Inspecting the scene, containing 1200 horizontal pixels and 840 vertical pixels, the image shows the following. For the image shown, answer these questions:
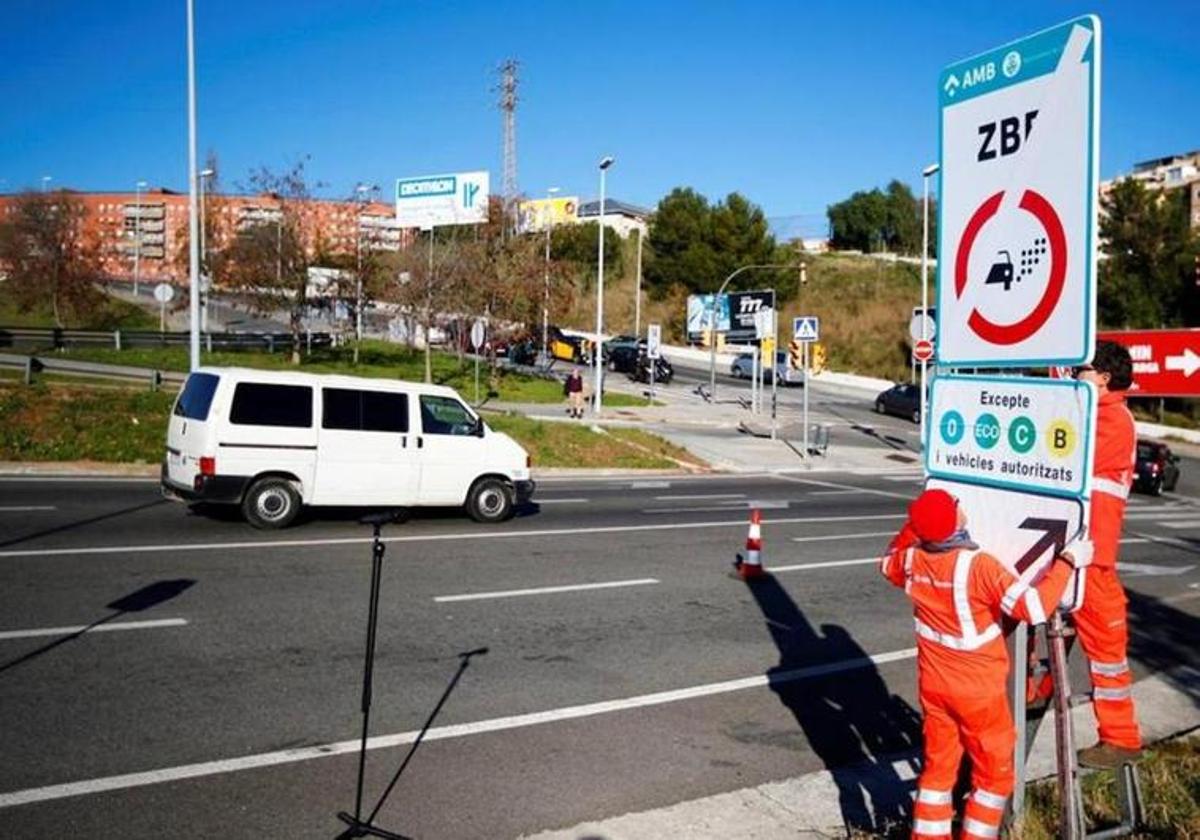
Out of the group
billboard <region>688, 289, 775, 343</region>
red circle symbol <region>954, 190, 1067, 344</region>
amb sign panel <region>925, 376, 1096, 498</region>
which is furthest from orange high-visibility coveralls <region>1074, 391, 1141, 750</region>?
billboard <region>688, 289, 775, 343</region>

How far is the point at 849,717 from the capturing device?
7.13 meters

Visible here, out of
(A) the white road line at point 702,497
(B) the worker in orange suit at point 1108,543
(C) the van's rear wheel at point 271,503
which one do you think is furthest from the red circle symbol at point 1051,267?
(A) the white road line at point 702,497

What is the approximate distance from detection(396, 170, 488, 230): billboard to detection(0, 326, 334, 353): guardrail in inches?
488

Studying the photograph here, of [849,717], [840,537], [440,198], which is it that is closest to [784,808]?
[849,717]

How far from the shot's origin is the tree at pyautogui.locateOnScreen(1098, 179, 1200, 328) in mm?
56906

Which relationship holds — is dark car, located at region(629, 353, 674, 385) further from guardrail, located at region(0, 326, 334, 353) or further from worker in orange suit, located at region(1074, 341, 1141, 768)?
worker in orange suit, located at region(1074, 341, 1141, 768)

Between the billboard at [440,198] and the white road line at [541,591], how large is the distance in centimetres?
4327

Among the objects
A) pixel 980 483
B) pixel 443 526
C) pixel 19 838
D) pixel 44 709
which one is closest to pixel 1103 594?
pixel 980 483

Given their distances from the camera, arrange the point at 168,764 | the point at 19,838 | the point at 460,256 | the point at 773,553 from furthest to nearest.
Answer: the point at 460,256 → the point at 773,553 → the point at 168,764 → the point at 19,838

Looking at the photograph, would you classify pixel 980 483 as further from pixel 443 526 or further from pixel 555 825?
pixel 443 526

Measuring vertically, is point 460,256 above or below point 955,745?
above

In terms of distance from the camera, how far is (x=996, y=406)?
166 inches

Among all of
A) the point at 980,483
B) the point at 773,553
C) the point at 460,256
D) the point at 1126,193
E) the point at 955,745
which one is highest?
the point at 1126,193

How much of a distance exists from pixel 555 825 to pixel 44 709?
349 cm
